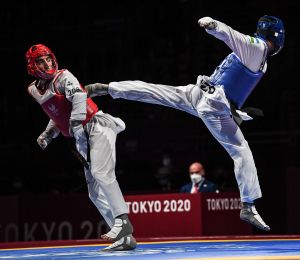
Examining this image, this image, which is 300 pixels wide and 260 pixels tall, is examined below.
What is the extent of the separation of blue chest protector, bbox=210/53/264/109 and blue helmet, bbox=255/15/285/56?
0.36 metres

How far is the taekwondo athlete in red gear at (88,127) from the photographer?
6.89 meters

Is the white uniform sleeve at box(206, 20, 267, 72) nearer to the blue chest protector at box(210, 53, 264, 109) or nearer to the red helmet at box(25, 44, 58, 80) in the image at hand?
the blue chest protector at box(210, 53, 264, 109)

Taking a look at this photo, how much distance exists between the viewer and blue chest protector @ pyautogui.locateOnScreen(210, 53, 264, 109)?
7168 millimetres

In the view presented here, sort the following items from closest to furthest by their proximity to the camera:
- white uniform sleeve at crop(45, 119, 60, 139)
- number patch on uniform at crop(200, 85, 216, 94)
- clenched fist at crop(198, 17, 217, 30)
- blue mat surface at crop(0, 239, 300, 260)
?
1. blue mat surface at crop(0, 239, 300, 260)
2. clenched fist at crop(198, 17, 217, 30)
3. number patch on uniform at crop(200, 85, 216, 94)
4. white uniform sleeve at crop(45, 119, 60, 139)

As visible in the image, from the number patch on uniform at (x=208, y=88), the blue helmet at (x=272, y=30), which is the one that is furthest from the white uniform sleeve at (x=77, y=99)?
the blue helmet at (x=272, y=30)

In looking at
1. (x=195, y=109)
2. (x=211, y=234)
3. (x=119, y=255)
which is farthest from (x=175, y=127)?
(x=119, y=255)

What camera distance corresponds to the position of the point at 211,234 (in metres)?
10.5

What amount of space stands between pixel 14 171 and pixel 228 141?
28.2 ft

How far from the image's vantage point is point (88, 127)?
7.20 m

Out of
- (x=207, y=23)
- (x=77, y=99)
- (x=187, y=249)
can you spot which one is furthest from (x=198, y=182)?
(x=207, y=23)

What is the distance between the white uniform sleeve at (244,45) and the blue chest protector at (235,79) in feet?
0.25

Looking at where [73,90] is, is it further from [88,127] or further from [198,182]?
[198,182]

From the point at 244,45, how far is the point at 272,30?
0.47m

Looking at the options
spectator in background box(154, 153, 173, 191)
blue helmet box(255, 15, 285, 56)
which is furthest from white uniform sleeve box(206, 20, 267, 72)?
spectator in background box(154, 153, 173, 191)
